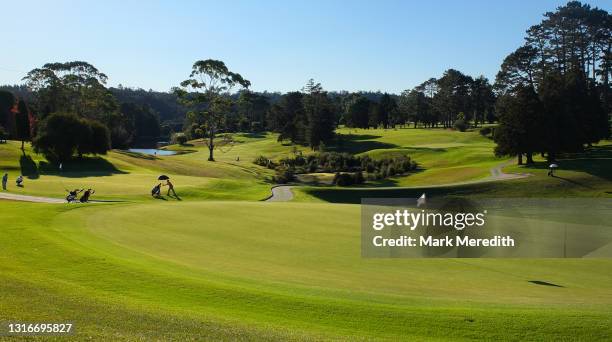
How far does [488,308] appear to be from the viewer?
44.3 feet

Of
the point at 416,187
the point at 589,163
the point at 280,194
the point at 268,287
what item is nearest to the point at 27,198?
the point at 280,194

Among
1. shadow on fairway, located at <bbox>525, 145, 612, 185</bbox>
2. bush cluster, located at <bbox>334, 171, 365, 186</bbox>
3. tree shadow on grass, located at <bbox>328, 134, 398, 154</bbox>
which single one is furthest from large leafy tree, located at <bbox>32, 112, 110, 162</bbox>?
shadow on fairway, located at <bbox>525, 145, 612, 185</bbox>

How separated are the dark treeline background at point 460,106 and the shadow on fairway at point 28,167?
252 centimetres

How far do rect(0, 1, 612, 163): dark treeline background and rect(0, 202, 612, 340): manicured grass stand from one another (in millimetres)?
48552

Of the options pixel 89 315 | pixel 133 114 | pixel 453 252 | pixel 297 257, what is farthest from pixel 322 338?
pixel 133 114

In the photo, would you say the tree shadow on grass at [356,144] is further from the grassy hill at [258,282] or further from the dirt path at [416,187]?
the grassy hill at [258,282]

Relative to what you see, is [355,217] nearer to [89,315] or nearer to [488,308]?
[488,308]

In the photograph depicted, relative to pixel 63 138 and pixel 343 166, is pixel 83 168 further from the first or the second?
pixel 343 166

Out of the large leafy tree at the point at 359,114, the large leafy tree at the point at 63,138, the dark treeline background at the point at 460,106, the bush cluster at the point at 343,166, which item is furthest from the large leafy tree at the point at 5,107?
the large leafy tree at the point at 359,114

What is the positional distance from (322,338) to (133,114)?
7475 inches

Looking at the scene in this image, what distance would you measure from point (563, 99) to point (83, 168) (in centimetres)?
6395

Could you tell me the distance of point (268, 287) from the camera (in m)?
14.6

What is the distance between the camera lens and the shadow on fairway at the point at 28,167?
5885 centimetres

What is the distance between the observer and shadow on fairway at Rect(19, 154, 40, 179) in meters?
58.9
